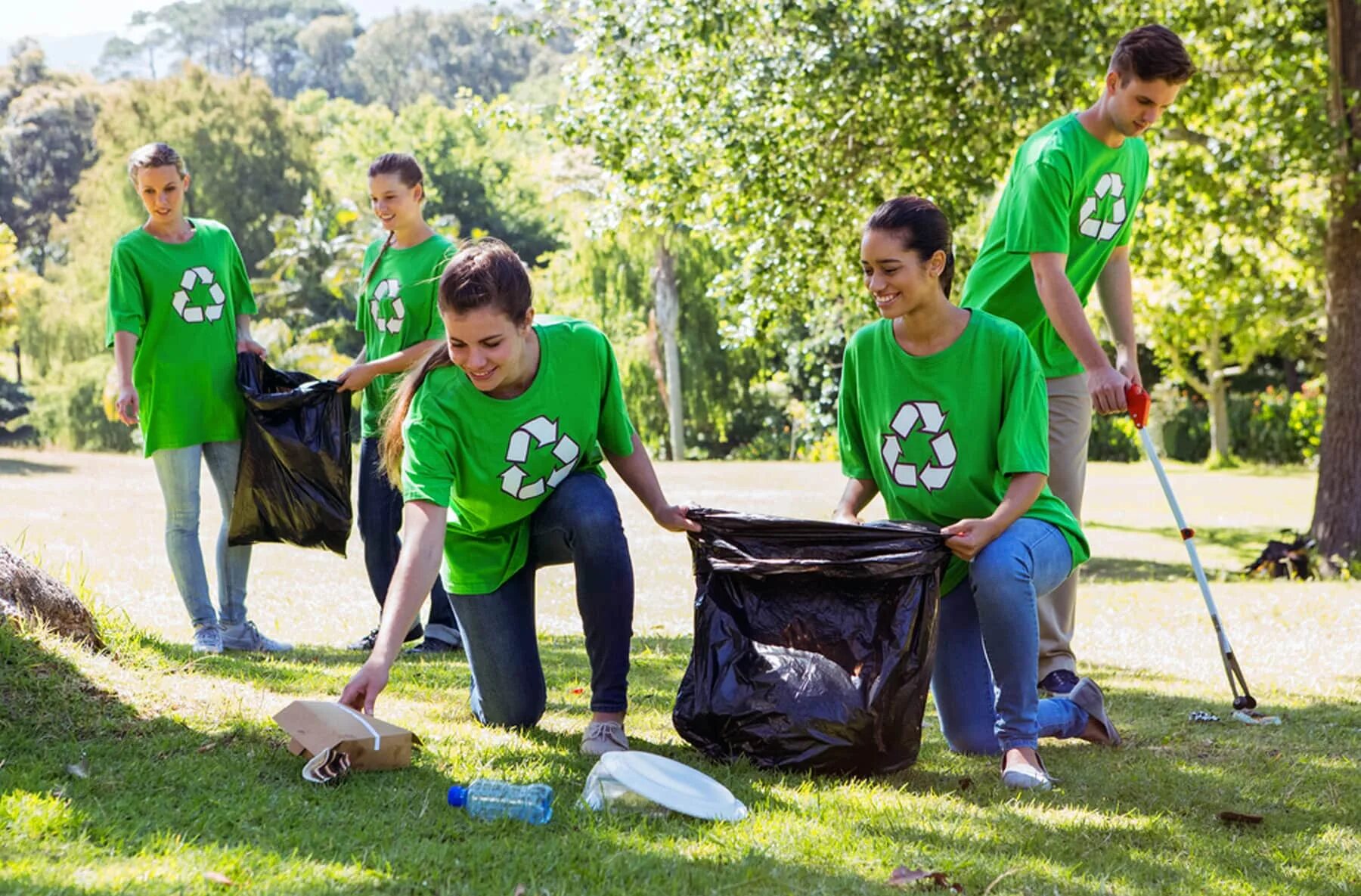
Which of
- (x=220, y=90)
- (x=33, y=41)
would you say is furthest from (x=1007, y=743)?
(x=33, y=41)

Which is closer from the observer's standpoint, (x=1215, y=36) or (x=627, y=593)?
(x=627, y=593)

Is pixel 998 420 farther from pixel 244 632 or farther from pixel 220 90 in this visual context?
pixel 220 90

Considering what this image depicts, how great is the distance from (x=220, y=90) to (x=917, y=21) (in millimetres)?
35685

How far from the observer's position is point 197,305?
536cm

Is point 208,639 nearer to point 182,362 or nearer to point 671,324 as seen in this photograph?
point 182,362

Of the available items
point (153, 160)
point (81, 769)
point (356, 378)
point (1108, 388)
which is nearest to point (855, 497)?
point (1108, 388)

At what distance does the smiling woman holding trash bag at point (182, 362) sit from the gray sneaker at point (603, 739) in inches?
81.5

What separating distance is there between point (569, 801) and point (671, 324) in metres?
30.6

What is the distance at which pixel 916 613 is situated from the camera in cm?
356

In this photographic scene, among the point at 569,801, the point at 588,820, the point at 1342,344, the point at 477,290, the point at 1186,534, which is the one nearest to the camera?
the point at 588,820

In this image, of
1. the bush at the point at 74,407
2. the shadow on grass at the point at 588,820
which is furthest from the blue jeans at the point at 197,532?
the bush at the point at 74,407

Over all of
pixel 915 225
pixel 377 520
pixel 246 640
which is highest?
pixel 915 225

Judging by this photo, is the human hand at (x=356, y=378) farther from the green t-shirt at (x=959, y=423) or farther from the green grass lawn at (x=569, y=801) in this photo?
the green t-shirt at (x=959, y=423)

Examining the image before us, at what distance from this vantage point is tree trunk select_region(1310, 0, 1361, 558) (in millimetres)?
9930
